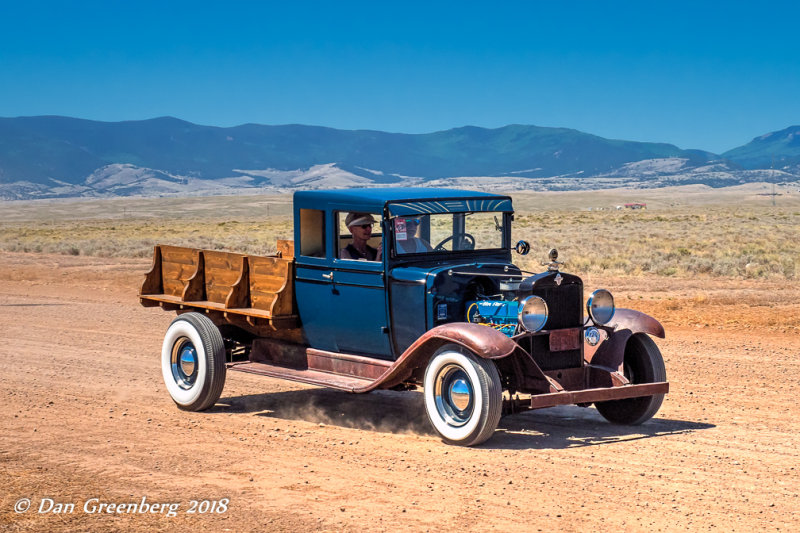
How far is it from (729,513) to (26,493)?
4.96 metres

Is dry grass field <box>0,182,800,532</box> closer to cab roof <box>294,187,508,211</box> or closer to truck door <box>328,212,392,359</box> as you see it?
truck door <box>328,212,392,359</box>

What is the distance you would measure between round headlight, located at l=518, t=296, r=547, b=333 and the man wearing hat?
1858mm

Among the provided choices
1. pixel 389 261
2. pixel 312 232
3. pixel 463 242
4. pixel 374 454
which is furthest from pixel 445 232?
pixel 374 454

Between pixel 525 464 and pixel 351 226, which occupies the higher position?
pixel 351 226

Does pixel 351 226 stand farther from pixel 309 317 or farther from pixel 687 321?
pixel 687 321

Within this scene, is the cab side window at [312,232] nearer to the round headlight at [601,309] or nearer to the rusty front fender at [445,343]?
the rusty front fender at [445,343]

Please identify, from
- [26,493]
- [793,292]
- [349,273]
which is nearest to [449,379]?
[349,273]

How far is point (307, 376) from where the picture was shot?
996 centimetres

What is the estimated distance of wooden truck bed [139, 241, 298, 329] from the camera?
33.9 feet

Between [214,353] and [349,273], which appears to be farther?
[214,353]

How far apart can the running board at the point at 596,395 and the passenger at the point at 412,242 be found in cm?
198

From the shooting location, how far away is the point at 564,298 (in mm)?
9227

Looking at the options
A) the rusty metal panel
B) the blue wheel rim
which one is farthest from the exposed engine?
the blue wheel rim

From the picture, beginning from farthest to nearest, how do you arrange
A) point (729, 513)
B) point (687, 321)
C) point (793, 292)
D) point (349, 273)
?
point (793, 292), point (687, 321), point (349, 273), point (729, 513)
